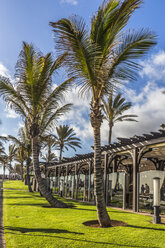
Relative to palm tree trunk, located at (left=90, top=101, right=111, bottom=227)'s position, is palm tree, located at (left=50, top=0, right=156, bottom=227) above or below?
above

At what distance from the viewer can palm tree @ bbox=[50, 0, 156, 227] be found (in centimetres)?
679

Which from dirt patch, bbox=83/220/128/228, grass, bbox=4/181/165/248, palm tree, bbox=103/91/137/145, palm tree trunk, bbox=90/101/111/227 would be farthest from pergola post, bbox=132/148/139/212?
palm tree, bbox=103/91/137/145

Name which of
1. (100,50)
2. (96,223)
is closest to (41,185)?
(96,223)

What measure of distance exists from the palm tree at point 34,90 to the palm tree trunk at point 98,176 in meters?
4.58

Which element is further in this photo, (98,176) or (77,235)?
(98,176)

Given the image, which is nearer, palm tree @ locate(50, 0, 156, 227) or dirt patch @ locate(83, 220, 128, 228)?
palm tree @ locate(50, 0, 156, 227)

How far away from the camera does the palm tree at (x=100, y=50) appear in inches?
267

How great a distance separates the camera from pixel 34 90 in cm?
1164

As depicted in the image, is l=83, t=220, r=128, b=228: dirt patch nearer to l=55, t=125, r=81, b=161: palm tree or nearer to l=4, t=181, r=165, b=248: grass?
l=4, t=181, r=165, b=248: grass

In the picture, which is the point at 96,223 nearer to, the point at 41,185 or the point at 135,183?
the point at 135,183

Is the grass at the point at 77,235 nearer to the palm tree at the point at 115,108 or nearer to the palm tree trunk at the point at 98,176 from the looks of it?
the palm tree trunk at the point at 98,176

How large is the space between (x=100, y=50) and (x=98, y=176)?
12.4 ft


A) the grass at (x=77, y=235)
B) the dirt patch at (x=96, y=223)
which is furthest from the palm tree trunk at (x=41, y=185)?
the grass at (x=77, y=235)

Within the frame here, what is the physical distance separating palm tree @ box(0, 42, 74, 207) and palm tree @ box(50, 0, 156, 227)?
3918 mm
